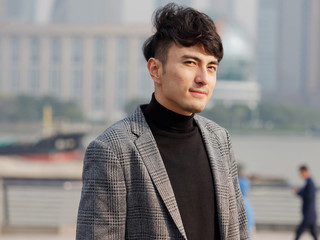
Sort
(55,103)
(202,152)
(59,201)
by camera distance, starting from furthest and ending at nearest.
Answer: (55,103), (59,201), (202,152)

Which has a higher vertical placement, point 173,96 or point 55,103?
point 55,103

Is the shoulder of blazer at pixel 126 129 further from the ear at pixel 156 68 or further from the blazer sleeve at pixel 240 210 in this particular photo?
the blazer sleeve at pixel 240 210

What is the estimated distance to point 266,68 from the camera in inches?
3676

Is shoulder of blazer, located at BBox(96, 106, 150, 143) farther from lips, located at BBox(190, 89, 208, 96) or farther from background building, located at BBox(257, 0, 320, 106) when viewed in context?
background building, located at BBox(257, 0, 320, 106)

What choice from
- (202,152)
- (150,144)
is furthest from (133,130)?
(202,152)

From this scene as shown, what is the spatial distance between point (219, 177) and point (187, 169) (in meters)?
0.08

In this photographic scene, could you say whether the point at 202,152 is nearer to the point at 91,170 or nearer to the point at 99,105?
the point at 91,170

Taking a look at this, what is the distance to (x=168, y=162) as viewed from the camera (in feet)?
4.43

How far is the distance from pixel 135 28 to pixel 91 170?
72.6m

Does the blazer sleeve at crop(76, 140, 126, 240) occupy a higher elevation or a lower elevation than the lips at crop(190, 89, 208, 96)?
lower

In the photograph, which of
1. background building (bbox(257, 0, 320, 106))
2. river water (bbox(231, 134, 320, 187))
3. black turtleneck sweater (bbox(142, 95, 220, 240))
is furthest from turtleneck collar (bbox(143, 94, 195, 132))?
background building (bbox(257, 0, 320, 106))

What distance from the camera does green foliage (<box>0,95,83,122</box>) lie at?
215ft

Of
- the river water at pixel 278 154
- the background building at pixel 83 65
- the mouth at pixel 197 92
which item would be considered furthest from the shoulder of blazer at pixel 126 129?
the background building at pixel 83 65

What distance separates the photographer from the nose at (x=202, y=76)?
132 centimetres
